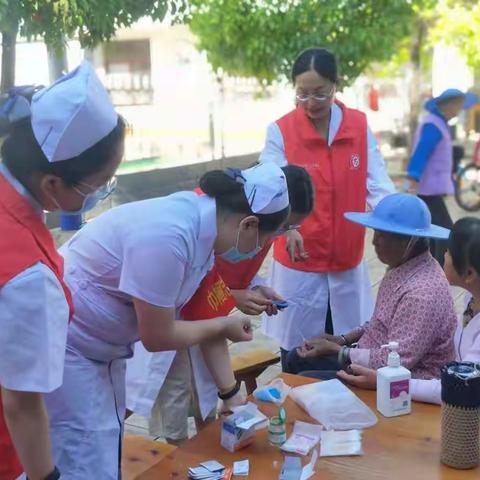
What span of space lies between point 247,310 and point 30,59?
5.10m

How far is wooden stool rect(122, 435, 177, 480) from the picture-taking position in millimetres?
2254

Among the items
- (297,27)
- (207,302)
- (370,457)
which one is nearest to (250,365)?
(207,302)

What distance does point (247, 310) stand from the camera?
2.29 meters

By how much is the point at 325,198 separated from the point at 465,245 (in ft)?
2.97

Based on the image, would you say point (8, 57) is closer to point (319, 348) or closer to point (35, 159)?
point (319, 348)

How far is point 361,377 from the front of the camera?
6.89ft

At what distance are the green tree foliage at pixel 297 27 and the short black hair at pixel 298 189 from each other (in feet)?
17.8

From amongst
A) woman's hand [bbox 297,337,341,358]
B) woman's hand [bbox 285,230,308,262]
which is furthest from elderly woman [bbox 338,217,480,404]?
woman's hand [bbox 285,230,308,262]

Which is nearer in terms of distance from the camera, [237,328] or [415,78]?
[237,328]

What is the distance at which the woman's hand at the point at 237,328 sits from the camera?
72.5 inches

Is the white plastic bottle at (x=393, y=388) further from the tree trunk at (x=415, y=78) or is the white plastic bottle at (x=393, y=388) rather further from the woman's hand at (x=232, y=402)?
the tree trunk at (x=415, y=78)

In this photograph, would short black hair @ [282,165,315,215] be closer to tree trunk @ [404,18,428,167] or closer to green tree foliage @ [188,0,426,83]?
green tree foliage @ [188,0,426,83]

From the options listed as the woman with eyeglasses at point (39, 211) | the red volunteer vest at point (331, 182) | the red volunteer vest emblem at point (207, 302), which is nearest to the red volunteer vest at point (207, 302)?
the red volunteer vest emblem at point (207, 302)

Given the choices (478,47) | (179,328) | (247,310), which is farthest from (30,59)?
(478,47)
